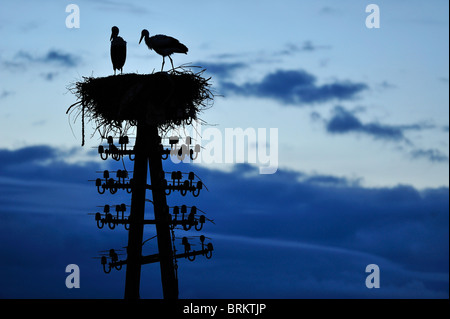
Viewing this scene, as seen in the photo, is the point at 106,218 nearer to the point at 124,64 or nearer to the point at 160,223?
the point at 160,223

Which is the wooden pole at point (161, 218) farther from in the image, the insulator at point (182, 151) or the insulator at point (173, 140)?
the insulator at point (182, 151)

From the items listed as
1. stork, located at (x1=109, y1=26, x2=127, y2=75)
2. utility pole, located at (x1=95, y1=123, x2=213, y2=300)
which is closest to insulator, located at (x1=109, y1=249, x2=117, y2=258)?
utility pole, located at (x1=95, y1=123, x2=213, y2=300)

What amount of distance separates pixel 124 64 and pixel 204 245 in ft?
18.9

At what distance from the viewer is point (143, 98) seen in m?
16.5

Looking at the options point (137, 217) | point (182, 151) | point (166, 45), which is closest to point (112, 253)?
point (137, 217)

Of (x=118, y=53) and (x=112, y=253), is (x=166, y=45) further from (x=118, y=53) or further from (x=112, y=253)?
(x=112, y=253)

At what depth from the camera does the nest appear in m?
16.6

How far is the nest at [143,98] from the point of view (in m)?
16.6
